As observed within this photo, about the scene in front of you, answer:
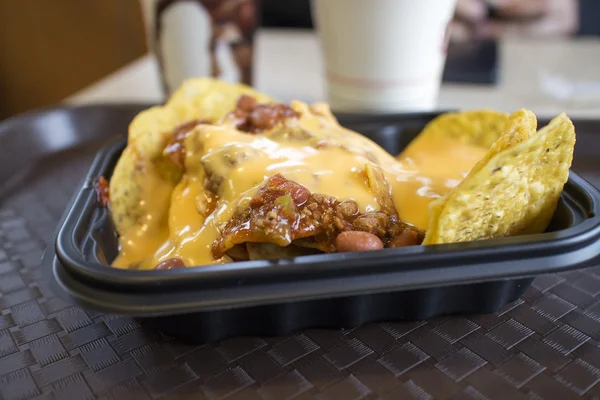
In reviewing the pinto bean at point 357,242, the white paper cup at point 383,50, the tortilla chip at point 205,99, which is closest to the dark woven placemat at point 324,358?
the pinto bean at point 357,242

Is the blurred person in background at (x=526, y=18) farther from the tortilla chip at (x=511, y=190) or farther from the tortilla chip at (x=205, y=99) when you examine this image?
the tortilla chip at (x=511, y=190)

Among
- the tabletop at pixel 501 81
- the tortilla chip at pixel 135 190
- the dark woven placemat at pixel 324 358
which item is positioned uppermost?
the tortilla chip at pixel 135 190

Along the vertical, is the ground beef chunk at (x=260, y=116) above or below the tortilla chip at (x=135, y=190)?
above

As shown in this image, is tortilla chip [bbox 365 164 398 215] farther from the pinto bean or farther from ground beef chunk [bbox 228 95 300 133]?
ground beef chunk [bbox 228 95 300 133]

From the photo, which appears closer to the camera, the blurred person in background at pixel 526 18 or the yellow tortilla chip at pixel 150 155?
the yellow tortilla chip at pixel 150 155

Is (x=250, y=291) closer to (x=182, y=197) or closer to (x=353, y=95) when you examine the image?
(x=182, y=197)

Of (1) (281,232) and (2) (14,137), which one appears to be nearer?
(1) (281,232)

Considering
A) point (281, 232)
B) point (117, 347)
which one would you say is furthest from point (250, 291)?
point (117, 347)
